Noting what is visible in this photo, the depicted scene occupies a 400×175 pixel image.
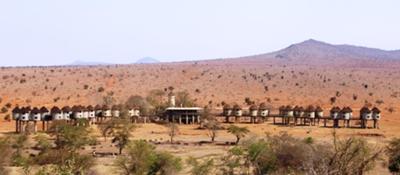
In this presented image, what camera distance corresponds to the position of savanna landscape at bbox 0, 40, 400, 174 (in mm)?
50812

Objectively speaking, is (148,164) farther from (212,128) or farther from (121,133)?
(212,128)

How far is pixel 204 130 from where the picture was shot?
90.6m

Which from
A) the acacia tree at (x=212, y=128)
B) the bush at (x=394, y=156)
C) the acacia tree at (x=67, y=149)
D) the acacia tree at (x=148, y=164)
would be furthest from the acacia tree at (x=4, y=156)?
the acacia tree at (x=212, y=128)

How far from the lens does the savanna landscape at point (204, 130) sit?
5081cm

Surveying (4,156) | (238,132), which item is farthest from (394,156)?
(4,156)

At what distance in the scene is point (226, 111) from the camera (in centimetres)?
9662

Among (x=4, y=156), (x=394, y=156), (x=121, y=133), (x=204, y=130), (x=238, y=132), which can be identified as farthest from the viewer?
(x=204, y=130)

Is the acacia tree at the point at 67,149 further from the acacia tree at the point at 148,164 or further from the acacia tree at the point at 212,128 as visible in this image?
the acacia tree at the point at 212,128

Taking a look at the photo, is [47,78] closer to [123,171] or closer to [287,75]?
[287,75]

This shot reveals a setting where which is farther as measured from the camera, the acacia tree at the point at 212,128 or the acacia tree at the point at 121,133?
the acacia tree at the point at 212,128

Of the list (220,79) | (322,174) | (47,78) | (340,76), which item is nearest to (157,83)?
(220,79)

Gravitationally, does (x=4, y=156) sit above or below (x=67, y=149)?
above

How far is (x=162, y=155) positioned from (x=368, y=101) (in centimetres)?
7600

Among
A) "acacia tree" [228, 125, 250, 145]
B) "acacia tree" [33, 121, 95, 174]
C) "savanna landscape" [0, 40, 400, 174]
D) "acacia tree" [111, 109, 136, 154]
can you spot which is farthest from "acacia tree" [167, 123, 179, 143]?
"acacia tree" [33, 121, 95, 174]
